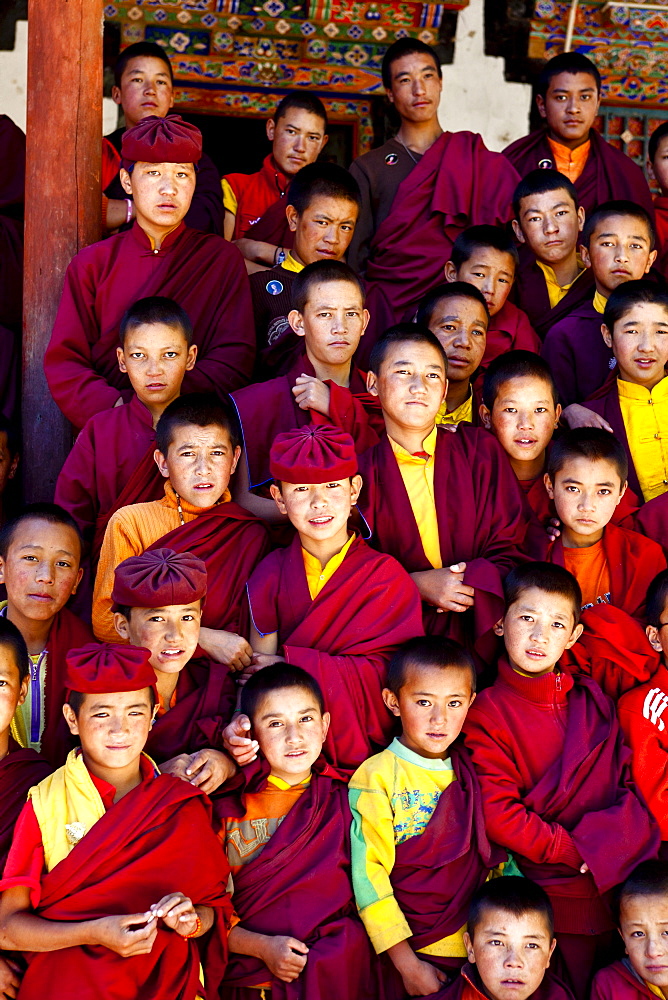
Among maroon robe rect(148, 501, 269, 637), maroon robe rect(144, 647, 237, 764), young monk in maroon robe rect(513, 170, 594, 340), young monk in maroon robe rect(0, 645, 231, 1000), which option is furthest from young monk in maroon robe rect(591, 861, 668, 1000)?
young monk in maroon robe rect(513, 170, 594, 340)

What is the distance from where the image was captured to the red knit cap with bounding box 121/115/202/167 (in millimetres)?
4383

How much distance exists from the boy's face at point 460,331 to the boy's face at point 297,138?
4.82 ft

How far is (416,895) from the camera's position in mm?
3240

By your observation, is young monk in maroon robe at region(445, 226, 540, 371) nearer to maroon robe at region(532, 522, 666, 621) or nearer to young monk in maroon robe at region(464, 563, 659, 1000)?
maroon robe at region(532, 522, 666, 621)

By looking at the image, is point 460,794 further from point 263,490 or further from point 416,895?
point 263,490

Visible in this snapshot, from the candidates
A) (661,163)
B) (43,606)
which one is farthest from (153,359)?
(661,163)

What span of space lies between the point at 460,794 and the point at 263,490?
47.9 inches

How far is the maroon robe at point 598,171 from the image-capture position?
18.2 ft

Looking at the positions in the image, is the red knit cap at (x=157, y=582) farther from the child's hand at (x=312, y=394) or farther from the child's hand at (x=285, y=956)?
Answer: the child's hand at (x=285, y=956)

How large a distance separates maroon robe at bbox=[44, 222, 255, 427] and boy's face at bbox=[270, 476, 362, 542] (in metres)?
0.83

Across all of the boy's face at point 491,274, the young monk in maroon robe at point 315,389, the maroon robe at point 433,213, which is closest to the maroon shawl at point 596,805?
the young monk in maroon robe at point 315,389

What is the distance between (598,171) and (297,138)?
1270 millimetres

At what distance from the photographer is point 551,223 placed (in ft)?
16.4

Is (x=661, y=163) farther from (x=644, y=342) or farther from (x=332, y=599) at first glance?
(x=332, y=599)
